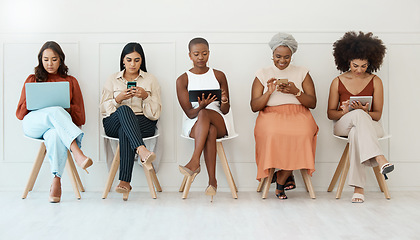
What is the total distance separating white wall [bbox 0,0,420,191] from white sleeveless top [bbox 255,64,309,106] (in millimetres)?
244

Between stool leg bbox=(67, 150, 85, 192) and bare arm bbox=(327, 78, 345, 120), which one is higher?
bare arm bbox=(327, 78, 345, 120)

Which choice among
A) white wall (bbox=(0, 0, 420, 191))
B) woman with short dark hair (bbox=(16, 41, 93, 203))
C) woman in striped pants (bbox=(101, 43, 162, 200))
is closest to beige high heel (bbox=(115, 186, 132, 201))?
woman in striped pants (bbox=(101, 43, 162, 200))

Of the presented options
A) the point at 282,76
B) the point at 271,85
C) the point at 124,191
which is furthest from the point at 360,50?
the point at 124,191

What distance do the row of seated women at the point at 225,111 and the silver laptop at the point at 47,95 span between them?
0.07 meters

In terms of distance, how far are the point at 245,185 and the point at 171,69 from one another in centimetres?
120

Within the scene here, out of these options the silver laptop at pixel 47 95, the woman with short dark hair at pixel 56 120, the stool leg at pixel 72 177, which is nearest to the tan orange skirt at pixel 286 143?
the woman with short dark hair at pixel 56 120

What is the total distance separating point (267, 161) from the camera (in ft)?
11.8

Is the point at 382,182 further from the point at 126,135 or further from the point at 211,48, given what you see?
the point at 126,135

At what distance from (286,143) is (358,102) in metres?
0.68

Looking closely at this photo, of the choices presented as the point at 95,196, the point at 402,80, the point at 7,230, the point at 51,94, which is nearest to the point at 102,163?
the point at 95,196

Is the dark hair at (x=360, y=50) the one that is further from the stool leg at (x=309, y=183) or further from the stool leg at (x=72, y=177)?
the stool leg at (x=72, y=177)

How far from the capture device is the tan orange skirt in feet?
11.8

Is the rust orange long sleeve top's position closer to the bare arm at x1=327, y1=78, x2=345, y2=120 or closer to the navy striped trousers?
the navy striped trousers

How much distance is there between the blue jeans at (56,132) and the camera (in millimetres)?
3479
